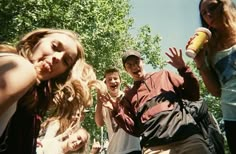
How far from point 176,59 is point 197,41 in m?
0.78

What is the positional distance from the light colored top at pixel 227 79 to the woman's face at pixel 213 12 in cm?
26

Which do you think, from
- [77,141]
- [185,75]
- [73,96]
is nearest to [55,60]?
[73,96]

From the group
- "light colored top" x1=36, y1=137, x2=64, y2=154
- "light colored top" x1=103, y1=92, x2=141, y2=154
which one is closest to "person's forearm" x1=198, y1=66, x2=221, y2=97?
"light colored top" x1=103, y1=92, x2=141, y2=154

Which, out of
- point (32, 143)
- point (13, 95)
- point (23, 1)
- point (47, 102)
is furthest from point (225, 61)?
point (23, 1)

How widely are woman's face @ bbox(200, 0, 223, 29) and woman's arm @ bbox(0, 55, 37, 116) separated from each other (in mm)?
2089

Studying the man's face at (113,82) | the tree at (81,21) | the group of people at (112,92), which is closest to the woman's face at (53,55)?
the group of people at (112,92)

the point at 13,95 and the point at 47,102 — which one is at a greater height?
the point at 13,95

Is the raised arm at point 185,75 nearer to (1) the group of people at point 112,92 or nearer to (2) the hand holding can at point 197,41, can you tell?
(1) the group of people at point 112,92

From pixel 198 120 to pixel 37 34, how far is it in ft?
8.69

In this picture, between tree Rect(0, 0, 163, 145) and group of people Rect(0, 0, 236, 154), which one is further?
tree Rect(0, 0, 163, 145)

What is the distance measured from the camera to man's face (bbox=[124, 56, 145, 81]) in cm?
419

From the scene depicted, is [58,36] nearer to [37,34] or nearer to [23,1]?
[37,34]

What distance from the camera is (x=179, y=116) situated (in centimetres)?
359

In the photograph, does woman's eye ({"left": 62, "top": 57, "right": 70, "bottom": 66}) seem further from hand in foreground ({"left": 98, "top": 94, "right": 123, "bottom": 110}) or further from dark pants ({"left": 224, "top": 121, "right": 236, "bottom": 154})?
hand in foreground ({"left": 98, "top": 94, "right": 123, "bottom": 110})
